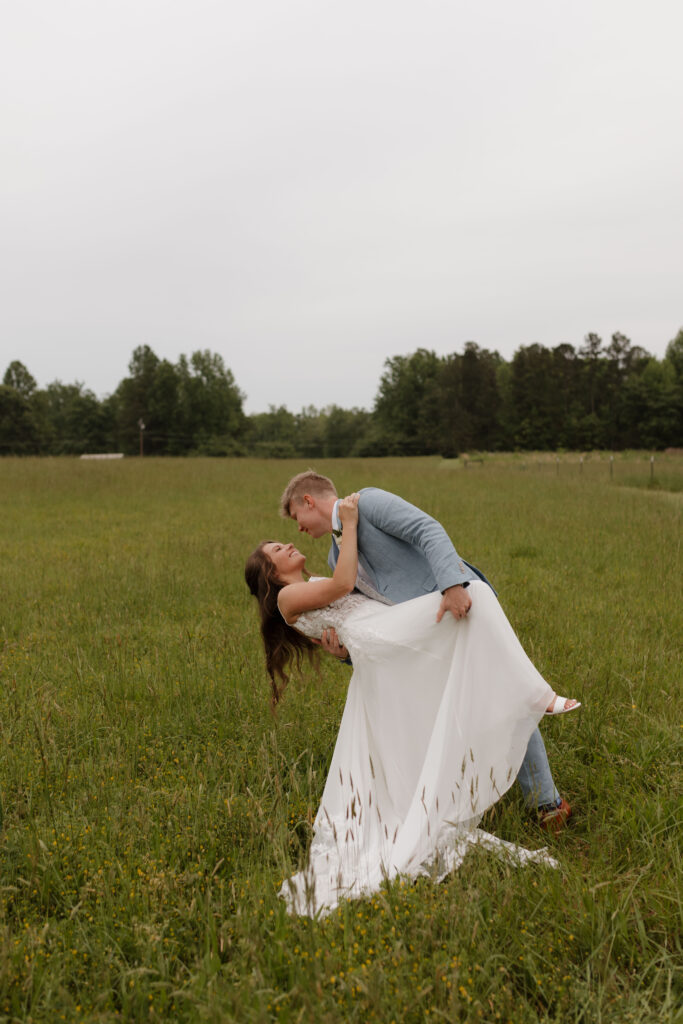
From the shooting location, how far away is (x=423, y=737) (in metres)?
3.29

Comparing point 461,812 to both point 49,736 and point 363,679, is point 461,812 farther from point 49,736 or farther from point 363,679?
point 49,736

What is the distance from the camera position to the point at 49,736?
159 inches

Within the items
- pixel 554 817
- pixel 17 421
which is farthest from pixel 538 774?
pixel 17 421

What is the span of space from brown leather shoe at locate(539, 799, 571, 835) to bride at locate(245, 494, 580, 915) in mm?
412

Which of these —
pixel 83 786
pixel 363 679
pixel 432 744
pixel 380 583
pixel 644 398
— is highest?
pixel 644 398

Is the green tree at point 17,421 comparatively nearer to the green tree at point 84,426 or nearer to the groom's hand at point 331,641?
the green tree at point 84,426

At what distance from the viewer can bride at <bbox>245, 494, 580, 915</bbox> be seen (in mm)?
3018

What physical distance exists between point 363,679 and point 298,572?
0.71 m

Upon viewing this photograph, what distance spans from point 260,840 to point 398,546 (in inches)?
63.8

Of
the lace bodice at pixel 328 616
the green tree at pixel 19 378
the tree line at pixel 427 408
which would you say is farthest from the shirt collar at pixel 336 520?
the green tree at pixel 19 378

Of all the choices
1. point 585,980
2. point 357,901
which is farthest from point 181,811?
point 585,980

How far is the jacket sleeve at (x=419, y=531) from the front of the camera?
10.4 feet

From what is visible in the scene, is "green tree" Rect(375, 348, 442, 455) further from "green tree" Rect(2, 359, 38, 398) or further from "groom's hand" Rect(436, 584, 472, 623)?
"groom's hand" Rect(436, 584, 472, 623)

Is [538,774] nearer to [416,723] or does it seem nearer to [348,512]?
[416,723]
